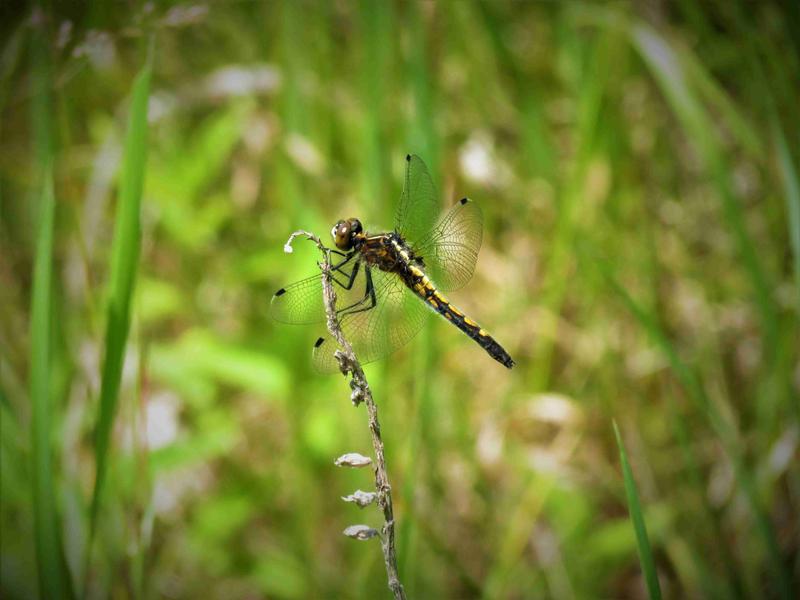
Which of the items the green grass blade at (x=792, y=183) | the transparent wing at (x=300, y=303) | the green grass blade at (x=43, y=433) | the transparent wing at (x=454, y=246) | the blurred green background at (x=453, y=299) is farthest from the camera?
the blurred green background at (x=453, y=299)

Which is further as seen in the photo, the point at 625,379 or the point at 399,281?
the point at 625,379

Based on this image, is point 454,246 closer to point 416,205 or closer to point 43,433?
point 416,205

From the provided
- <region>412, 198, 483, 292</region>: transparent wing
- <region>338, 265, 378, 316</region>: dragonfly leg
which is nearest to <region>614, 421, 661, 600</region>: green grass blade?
<region>338, 265, 378, 316</region>: dragonfly leg

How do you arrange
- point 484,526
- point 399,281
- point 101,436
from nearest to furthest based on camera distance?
1. point 101,436
2. point 399,281
3. point 484,526

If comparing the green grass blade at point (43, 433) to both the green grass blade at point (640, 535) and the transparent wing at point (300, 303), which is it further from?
the green grass blade at point (640, 535)

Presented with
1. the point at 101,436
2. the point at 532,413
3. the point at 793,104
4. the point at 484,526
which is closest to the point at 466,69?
the point at 793,104

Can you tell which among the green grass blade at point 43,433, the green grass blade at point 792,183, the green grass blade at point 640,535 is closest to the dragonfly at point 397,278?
the green grass blade at point 43,433

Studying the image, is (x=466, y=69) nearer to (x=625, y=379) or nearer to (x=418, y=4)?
(x=418, y=4)

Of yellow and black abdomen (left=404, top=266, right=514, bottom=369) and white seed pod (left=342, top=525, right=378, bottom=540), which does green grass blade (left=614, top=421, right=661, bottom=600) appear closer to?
white seed pod (left=342, top=525, right=378, bottom=540)
